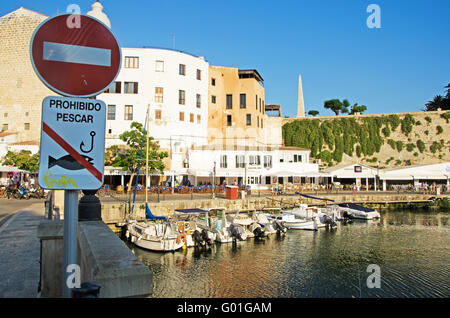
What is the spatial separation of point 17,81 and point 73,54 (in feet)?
202

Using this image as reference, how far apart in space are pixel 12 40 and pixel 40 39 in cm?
6383

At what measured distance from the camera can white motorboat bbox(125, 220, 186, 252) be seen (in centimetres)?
2080

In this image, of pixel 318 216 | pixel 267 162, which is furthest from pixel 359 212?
pixel 267 162

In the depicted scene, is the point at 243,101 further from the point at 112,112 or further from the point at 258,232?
the point at 258,232

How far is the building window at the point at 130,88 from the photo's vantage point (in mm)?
46062

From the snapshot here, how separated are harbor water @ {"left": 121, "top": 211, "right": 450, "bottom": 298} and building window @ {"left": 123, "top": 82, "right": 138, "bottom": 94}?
29.2 metres

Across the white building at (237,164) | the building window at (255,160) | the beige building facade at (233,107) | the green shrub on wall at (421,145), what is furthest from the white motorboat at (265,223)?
the green shrub on wall at (421,145)

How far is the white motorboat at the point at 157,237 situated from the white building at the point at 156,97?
2337cm

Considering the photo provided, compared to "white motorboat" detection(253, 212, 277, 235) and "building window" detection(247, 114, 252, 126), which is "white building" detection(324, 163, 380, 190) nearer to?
"building window" detection(247, 114, 252, 126)

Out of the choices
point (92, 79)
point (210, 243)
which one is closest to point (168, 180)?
point (210, 243)

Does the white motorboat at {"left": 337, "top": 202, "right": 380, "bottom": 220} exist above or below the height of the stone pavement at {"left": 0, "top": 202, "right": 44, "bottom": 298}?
below

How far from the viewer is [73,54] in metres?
2.76

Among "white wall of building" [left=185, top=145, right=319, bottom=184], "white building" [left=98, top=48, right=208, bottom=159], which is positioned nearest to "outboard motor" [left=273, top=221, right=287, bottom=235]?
"white wall of building" [left=185, top=145, right=319, bottom=184]

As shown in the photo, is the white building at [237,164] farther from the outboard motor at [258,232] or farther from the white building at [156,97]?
the outboard motor at [258,232]
